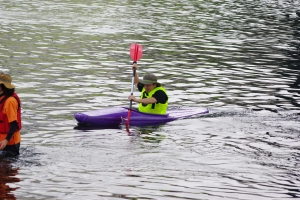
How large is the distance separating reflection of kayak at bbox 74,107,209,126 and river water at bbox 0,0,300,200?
0.36 m

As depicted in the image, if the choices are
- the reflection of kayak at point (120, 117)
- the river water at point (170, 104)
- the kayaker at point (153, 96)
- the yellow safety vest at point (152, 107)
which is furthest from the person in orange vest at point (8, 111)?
the yellow safety vest at point (152, 107)

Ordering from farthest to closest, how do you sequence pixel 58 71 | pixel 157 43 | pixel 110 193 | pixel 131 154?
pixel 157 43 < pixel 58 71 < pixel 131 154 < pixel 110 193

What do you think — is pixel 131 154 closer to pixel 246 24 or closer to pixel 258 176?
A: pixel 258 176

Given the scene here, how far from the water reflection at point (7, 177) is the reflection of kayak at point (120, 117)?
452 centimetres

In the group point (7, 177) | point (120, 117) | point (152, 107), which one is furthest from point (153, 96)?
point (7, 177)

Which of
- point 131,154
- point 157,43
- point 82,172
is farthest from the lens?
point 157,43

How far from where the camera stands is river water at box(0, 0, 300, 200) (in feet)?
39.0

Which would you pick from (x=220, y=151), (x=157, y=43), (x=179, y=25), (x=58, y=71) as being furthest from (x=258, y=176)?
(x=179, y=25)

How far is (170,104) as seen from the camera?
798 inches

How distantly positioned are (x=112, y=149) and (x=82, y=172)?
2.18 metres

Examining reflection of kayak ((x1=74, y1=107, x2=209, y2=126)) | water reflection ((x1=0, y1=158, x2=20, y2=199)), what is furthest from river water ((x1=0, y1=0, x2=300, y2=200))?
reflection of kayak ((x1=74, y1=107, x2=209, y2=126))

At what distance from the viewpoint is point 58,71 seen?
2441 centimetres

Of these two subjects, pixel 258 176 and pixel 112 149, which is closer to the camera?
pixel 258 176

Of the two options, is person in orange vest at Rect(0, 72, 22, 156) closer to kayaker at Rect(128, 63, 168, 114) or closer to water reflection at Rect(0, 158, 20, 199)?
water reflection at Rect(0, 158, 20, 199)
